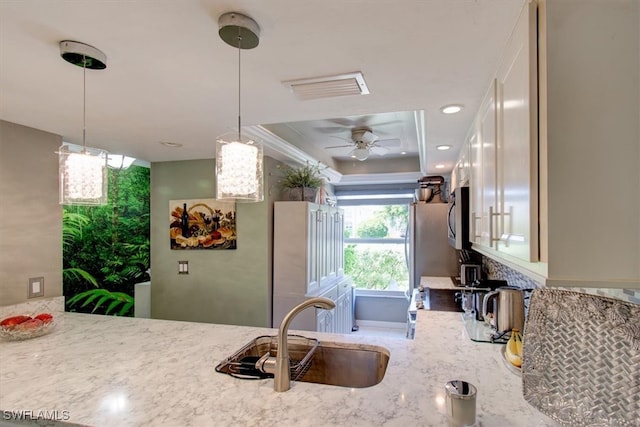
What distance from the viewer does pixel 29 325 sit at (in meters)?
1.94

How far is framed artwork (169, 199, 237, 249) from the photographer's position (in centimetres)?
366

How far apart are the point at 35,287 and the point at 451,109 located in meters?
3.05

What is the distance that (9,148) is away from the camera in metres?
2.30

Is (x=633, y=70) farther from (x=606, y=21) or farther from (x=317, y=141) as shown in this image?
(x=317, y=141)

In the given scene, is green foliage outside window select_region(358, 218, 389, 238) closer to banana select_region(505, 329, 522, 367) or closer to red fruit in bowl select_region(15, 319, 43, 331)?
banana select_region(505, 329, 522, 367)

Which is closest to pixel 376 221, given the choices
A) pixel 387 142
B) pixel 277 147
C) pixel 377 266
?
pixel 377 266

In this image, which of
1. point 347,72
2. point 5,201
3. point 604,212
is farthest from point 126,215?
point 604,212

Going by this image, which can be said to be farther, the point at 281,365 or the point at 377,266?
the point at 377,266

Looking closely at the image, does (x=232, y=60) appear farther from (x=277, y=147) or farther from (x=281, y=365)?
(x=277, y=147)

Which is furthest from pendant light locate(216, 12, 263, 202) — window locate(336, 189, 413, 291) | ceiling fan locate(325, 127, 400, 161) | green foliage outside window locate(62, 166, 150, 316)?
window locate(336, 189, 413, 291)

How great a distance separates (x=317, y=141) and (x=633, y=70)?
336 cm

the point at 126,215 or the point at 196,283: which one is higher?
the point at 126,215

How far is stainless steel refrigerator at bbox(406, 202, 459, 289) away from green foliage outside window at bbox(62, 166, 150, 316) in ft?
11.5

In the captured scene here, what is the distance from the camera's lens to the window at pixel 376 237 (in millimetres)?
5738
